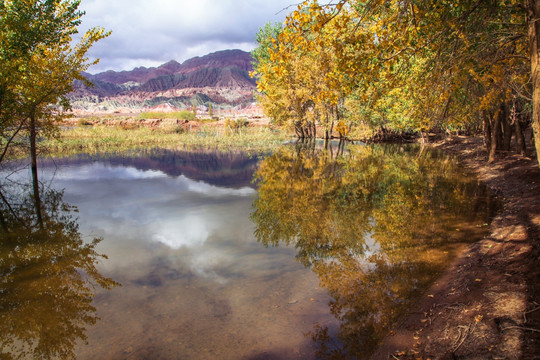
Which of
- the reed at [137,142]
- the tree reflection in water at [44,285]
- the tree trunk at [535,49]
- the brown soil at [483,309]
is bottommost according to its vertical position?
the tree reflection in water at [44,285]

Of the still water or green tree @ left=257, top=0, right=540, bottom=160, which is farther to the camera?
green tree @ left=257, top=0, right=540, bottom=160

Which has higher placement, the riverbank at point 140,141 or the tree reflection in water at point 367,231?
the riverbank at point 140,141

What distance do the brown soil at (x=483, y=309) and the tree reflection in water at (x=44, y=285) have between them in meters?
4.48

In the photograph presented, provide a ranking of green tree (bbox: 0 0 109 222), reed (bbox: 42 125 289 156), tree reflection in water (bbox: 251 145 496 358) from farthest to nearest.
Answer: reed (bbox: 42 125 289 156), green tree (bbox: 0 0 109 222), tree reflection in water (bbox: 251 145 496 358)

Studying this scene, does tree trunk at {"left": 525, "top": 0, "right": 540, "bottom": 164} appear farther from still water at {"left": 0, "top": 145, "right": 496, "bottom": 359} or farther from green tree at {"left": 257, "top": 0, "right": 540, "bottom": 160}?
still water at {"left": 0, "top": 145, "right": 496, "bottom": 359}

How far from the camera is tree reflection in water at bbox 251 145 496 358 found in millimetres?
4980

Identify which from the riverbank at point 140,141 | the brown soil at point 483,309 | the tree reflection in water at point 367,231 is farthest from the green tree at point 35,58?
the riverbank at point 140,141

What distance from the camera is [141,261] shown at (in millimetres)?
7254

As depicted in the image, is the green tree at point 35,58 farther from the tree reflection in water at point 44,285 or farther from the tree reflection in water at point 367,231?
the tree reflection in water at point 367,231

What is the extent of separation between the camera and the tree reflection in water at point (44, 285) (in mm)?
4523

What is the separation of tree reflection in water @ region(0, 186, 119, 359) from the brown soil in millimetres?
4481

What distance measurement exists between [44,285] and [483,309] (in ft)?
23.7

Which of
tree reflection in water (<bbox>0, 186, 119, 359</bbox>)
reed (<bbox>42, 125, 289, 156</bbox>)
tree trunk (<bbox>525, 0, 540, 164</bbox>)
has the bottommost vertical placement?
tree reflection in water (<bbox>0, 186, 119, 359</bbox>)

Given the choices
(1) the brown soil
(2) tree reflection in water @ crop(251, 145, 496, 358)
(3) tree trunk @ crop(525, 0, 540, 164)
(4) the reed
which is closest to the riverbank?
(4) the reed
